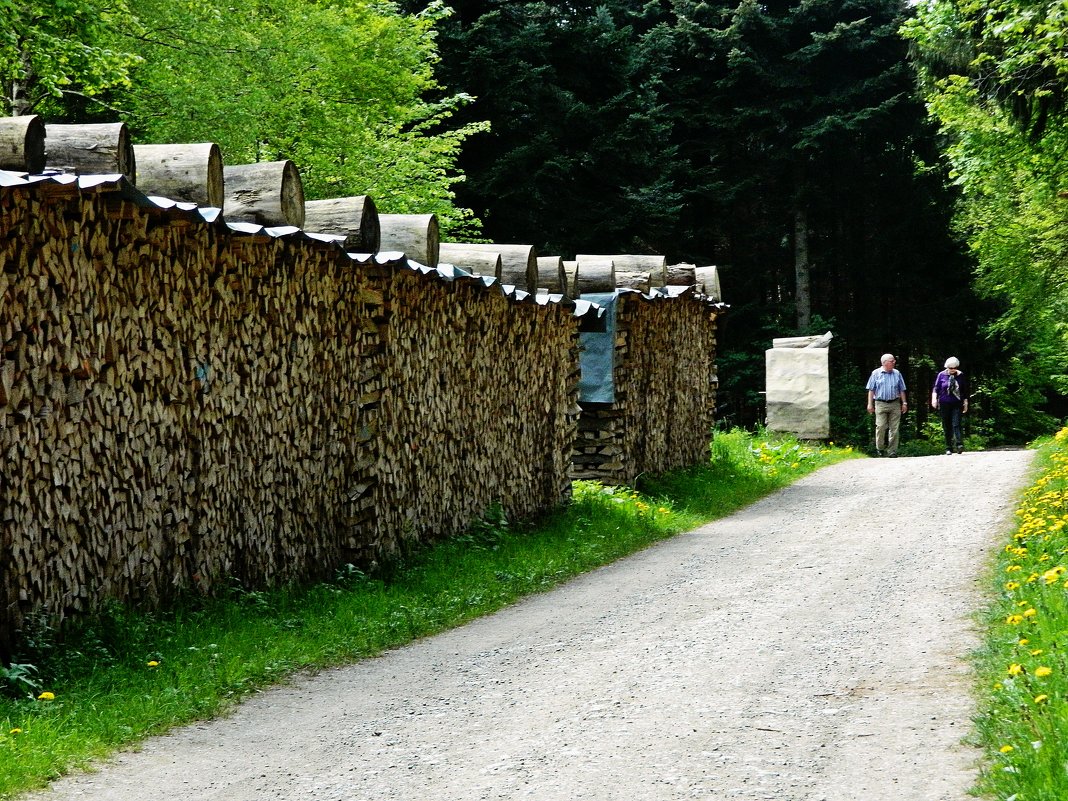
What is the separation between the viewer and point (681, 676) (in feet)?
20.0

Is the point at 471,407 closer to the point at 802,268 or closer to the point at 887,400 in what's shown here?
the point at 887,400

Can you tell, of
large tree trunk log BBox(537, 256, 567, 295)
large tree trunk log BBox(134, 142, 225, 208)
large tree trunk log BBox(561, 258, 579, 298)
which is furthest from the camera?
large tree trunk log BBox(561, 258, 579, 298)

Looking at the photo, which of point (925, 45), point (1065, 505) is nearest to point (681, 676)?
point (1065, 505)

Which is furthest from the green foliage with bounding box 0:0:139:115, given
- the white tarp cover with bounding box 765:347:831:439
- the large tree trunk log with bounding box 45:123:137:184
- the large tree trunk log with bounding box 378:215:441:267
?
the white tarp cover with bounding box 765:347:831:439

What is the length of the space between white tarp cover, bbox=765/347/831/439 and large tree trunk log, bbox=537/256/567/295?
1080 cm

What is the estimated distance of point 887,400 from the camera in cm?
2105

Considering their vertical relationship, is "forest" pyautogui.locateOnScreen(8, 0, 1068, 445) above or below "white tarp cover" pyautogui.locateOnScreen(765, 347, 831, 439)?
above

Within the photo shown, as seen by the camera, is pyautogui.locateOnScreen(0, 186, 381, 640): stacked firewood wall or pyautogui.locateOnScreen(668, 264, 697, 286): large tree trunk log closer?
pyautogui.locateOnScreen(0, 186, 381, 640): stacked firewood wall

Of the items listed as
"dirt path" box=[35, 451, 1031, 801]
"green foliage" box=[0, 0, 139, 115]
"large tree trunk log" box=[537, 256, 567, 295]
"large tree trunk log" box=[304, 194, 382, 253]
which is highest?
"green foliage" box=[0, 0, 139, 115]

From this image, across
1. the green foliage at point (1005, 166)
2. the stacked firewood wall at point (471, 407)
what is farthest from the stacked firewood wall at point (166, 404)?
the green foliage at point (1005, 166)

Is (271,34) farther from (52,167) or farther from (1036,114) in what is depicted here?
(52,167)

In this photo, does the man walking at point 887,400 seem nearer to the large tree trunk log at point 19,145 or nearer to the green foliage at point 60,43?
the green foliage at point 60,43

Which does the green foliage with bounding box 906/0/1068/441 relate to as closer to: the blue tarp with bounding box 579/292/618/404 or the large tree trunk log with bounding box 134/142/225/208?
the blue tarp with bounding box 579/292/618/404

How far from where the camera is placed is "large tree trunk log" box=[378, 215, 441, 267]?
9883 millimetres
